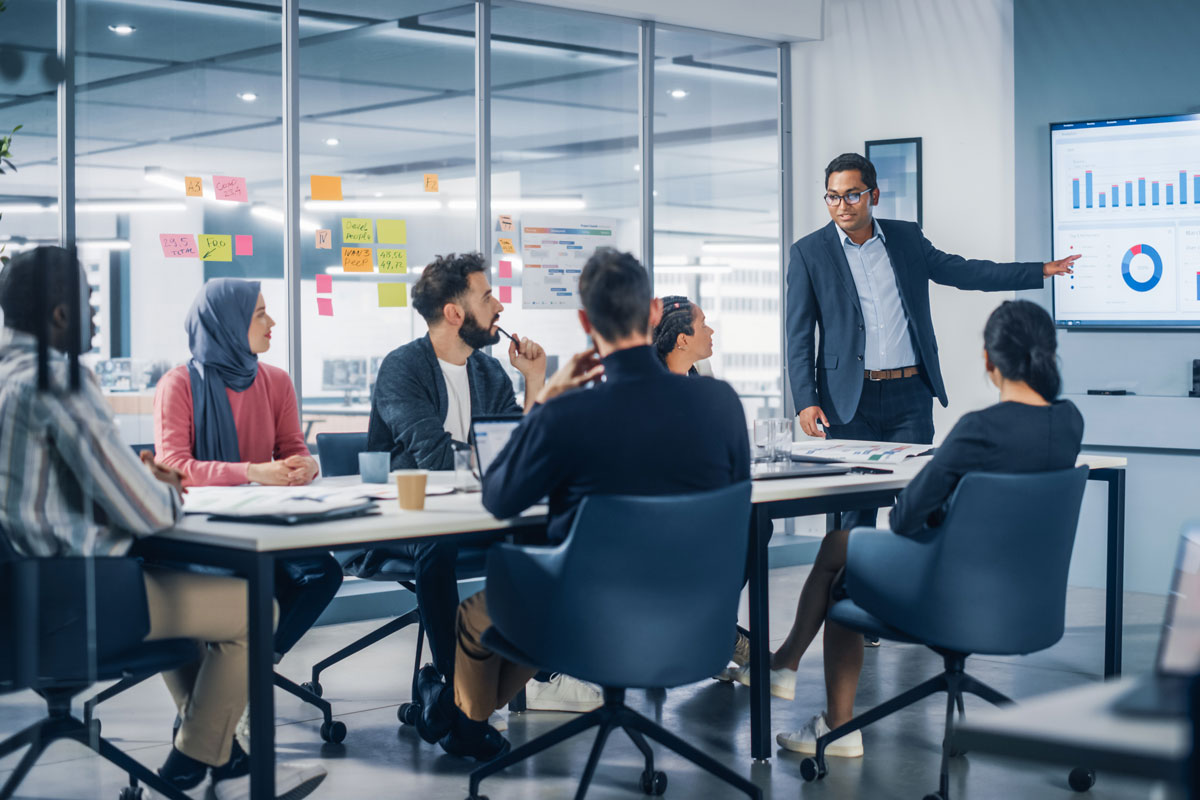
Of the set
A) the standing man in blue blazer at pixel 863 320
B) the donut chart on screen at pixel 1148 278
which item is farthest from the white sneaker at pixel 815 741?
the donut chart on screen at pixel 1148 278

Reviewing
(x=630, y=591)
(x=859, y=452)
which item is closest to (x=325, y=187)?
(x=859, y=452)

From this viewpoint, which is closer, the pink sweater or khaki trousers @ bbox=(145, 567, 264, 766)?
khaki trousers @ bbox=(145, 567, 264, 766)

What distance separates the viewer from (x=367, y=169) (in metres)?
5.07

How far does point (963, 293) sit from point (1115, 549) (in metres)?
2.45

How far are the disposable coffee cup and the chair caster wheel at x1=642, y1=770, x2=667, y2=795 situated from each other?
90 cm

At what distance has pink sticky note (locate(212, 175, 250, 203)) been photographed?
470cm

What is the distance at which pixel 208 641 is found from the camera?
262 cm

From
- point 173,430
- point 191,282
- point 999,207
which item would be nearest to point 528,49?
point 191,282

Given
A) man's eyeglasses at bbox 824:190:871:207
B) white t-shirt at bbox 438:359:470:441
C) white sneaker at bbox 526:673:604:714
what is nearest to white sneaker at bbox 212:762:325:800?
white sneaker at bbox 526:673:604:714

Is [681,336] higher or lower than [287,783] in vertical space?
higher

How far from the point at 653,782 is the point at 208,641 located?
3.56 ft

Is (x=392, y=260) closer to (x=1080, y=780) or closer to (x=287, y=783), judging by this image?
(x=287, y=783)

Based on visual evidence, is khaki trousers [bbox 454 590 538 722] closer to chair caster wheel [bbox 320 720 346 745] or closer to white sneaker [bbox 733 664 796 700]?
chair caster wheel [bbox 320 720 346 745]

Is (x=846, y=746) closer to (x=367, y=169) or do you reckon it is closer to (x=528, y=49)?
(x=367, y=169)
